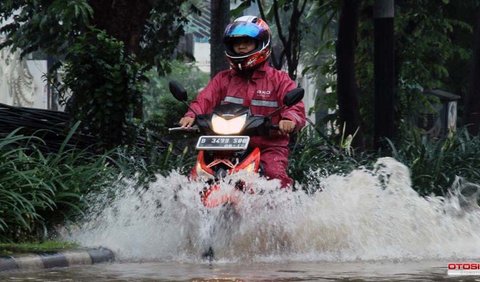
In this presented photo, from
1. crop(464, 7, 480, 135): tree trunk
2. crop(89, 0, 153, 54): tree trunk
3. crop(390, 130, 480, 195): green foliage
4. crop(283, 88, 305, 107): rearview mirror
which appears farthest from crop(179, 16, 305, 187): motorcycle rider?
crop(464, 7, 480, 135): tree trunk

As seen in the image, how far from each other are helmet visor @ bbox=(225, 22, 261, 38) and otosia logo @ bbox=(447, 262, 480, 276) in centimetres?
260

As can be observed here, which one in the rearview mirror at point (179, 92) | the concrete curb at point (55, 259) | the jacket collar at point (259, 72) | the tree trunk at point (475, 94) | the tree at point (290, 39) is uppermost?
the tree at point (290, 39)

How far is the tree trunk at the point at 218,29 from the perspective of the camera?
63.0ft

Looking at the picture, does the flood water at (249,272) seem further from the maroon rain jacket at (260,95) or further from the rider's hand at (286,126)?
the maroon rain jacket at (260,95)

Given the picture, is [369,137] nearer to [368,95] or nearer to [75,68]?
[368,95]

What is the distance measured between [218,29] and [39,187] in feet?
26.0

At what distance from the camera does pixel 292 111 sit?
1144 centimetres

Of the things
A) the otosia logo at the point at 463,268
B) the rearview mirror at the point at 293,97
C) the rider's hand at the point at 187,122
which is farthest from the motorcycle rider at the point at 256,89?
the otosia logo at the point at 463,268

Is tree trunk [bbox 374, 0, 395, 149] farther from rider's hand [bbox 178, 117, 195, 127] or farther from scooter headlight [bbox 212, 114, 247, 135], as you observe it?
scooter headlight [bbox 212, 114, 247, 135]

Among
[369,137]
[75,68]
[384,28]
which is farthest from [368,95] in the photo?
[75,68]

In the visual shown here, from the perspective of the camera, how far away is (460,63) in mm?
35531

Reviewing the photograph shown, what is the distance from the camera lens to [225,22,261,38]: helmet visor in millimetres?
11586

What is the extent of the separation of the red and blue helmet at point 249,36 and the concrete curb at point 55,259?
1.98 meters

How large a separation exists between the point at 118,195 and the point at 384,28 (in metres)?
7.27
